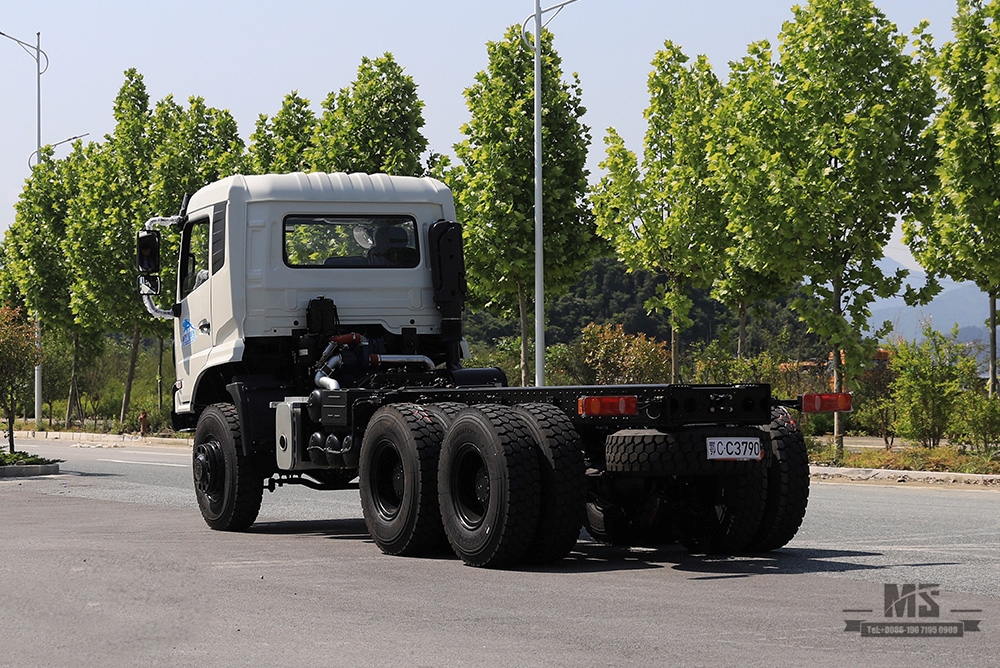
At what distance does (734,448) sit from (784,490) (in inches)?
40.8

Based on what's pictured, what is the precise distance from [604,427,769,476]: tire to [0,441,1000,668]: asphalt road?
0.74 metres

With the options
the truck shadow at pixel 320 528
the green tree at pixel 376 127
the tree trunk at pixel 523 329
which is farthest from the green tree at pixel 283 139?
the truck shadow at pixel 320 528

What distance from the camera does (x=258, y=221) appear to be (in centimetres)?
1395

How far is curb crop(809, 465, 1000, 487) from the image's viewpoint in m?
20.0

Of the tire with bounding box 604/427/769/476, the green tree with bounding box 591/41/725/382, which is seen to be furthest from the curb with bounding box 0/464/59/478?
the tire with bounding box 604/427/769/476

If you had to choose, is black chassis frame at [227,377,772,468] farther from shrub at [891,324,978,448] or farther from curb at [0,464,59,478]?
curb at [0,464,59,478]

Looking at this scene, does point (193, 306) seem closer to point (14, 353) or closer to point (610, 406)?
point (610, 406)

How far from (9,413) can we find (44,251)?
22467 millimetres

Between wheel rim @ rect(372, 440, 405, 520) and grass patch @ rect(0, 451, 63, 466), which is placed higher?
wheel rim @ rect(372, 440, 405, 520)

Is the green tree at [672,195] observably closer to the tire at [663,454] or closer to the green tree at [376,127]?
the green tree at [376,127]

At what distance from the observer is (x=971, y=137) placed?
2200 centimetres

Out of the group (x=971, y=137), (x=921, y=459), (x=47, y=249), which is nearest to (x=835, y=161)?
(x=971, y=137)

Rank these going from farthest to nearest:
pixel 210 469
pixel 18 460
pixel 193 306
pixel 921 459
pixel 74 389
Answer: pixel 74 389
pixel 18 460
pixel 921 459
pixel 193 306
pixel 210 469

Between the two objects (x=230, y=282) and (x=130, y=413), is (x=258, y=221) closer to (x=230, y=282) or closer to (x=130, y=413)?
(x=230, y=282)
